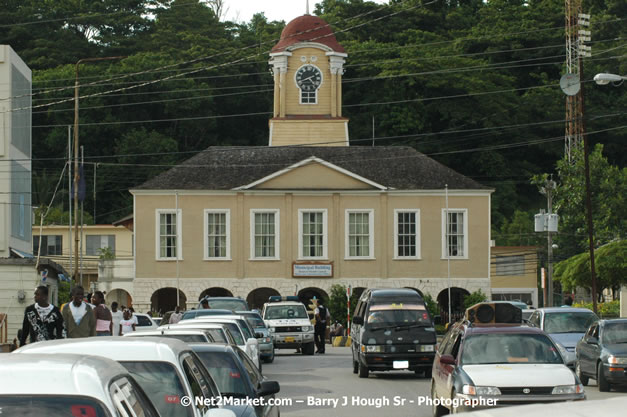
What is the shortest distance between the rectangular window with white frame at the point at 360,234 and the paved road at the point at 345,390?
24942 millimetres

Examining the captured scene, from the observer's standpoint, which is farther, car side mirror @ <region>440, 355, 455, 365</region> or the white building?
the white building

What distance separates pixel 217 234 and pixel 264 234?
234cm

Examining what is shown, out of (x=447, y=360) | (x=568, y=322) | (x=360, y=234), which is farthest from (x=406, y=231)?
(x=447, y=360)

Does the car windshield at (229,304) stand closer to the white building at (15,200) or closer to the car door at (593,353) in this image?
the white building at (15,200)

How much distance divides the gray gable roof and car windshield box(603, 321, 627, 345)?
33426mm

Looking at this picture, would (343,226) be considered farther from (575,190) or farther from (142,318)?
(142,318)

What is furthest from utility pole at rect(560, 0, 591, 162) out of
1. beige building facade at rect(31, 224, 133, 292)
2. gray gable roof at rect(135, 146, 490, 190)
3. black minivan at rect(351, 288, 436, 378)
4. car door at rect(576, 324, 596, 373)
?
car door at rect(576, 324, 596, 373)

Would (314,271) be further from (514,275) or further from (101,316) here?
(101,316)

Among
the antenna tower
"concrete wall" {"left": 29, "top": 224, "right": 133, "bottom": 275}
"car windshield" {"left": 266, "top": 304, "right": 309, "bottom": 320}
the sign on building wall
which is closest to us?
"car windshield" {"left": 266, "top": 304, "right": 309, "bottom": 320}

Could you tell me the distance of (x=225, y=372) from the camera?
11961 mm

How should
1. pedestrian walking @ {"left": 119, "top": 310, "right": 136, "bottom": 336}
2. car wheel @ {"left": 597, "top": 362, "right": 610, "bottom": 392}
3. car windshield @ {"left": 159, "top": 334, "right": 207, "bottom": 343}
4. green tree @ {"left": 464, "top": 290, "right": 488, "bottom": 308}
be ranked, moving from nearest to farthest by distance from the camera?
car windshield @ {"left": 159, "top": 334, "right": 207, "bottom": 343} → car wheel @ {"left": 597, "top": 362, "right": 610, "bottom": 392} → pedestrian walking @ {"left": 119, "top": 310, "right": 136, "bottom": 336} → green tree @ {"left": 464, "top": 290, "right": 488, "bottom": 308}

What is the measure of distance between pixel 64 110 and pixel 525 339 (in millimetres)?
69182

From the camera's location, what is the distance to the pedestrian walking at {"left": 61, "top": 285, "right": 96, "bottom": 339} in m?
19.2

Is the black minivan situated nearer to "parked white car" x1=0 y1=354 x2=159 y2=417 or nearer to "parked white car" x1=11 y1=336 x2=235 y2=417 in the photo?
"parked white car" x1=11 y1=336 x2=235 y2=417
